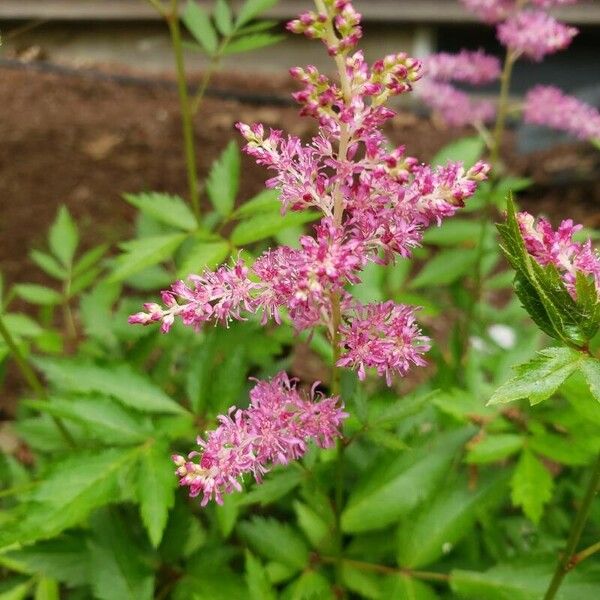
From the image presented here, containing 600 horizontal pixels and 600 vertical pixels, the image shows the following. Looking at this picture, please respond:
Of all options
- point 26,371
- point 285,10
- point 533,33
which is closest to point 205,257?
point 26,371

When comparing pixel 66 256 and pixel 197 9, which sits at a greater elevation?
pixel 197 9

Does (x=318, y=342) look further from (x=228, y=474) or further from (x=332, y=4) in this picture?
(x=332, y=4)

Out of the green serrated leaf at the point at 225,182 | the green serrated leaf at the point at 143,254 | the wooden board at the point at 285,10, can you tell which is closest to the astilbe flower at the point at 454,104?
the green serrated leaf at the point at 225,182

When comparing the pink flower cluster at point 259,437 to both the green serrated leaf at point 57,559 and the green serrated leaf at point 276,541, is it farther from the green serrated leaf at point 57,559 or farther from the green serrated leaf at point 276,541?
the green serrated leaf at point 57,559

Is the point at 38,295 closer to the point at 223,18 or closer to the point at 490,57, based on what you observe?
the point at 223,18

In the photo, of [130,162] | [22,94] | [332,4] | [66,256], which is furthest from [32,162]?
[332,4]

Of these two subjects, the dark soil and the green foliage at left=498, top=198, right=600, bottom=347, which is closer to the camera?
the green foliage at left=498, top=198, right=600, bottom=347

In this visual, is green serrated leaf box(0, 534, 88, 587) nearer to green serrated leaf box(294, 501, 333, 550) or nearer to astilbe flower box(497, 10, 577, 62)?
green serrated leaf box(294, 501, 333, 550)

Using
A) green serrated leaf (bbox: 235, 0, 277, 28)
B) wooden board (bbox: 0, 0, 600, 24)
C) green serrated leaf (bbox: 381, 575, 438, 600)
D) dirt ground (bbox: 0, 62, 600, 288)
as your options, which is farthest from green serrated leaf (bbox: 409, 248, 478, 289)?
wooden board (bbox: 0, 0, 600, 24)
